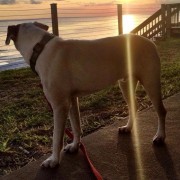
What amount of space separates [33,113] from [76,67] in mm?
2283

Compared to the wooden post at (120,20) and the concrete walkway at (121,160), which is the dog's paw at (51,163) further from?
the wooden post at (120,20)

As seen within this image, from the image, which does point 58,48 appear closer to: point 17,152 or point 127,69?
point 127,69

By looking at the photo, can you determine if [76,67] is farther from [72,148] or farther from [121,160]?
[121,160]

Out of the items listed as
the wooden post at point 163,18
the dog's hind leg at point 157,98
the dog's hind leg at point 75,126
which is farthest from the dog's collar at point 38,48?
the wooden post at point 163,18

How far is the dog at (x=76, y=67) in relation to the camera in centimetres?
384

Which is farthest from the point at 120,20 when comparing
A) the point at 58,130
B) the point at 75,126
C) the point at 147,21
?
Result: the point at 58,130

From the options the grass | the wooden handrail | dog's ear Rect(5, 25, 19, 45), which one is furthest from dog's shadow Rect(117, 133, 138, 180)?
the wooden handrail

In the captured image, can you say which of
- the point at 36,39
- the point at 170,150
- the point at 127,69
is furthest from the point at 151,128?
the point at 36,39

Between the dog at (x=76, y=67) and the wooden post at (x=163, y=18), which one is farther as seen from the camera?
the wooden post at (x=163, y=18)

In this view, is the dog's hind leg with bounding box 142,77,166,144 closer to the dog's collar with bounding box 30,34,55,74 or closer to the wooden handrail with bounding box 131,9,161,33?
the dog's collar with bounding box 30,34,55,74

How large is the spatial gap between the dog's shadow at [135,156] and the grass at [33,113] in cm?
73

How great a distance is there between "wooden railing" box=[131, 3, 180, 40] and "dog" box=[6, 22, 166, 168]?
40.9 feet

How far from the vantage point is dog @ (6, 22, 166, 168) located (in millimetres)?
3838

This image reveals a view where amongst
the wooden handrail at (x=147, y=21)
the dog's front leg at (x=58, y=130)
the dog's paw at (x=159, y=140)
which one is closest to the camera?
the dog's front leg at (x=58, y=130)
